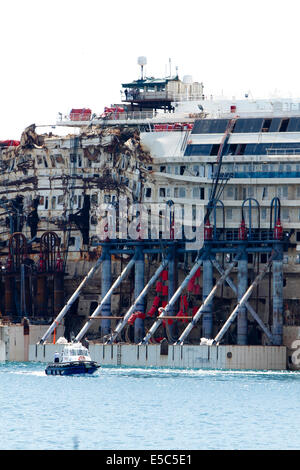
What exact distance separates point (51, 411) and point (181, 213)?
40895mm

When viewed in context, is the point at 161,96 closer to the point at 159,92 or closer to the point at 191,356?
the point at 159,92

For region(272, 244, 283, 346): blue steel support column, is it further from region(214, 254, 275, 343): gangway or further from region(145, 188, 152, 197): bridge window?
region(145, 188, 152, 197): bridge window

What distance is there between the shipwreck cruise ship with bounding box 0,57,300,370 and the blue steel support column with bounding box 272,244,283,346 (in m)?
0.08

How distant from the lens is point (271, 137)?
150000 mm

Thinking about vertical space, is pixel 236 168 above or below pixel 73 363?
above

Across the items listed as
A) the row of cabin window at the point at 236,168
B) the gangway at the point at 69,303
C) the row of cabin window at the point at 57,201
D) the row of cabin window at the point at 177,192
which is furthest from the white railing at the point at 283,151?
the row of cabin window at the point at 57,201

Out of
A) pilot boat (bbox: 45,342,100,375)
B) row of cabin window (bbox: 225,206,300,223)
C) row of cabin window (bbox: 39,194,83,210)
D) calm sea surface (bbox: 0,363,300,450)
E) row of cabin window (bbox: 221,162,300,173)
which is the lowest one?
calm sea surface (bbox: 0,363,300,450)

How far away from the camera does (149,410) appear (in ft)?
377

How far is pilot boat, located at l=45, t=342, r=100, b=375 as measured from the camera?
450 ft

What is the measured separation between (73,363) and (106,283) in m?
18.2

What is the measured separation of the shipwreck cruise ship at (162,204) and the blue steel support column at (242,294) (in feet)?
0.27

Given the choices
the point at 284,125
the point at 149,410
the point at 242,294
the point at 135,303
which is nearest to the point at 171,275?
the point at 135,303

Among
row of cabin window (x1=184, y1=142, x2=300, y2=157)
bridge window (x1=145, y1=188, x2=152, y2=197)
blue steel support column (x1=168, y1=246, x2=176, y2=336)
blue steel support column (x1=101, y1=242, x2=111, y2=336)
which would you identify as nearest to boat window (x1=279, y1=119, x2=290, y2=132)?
row of cabin window (x1=184, y1=142, x2=300, y2=157)

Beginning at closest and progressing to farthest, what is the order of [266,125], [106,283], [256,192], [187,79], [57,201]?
[256,192] → [266,125] → [106,283] → [57,201] → [187,79]
